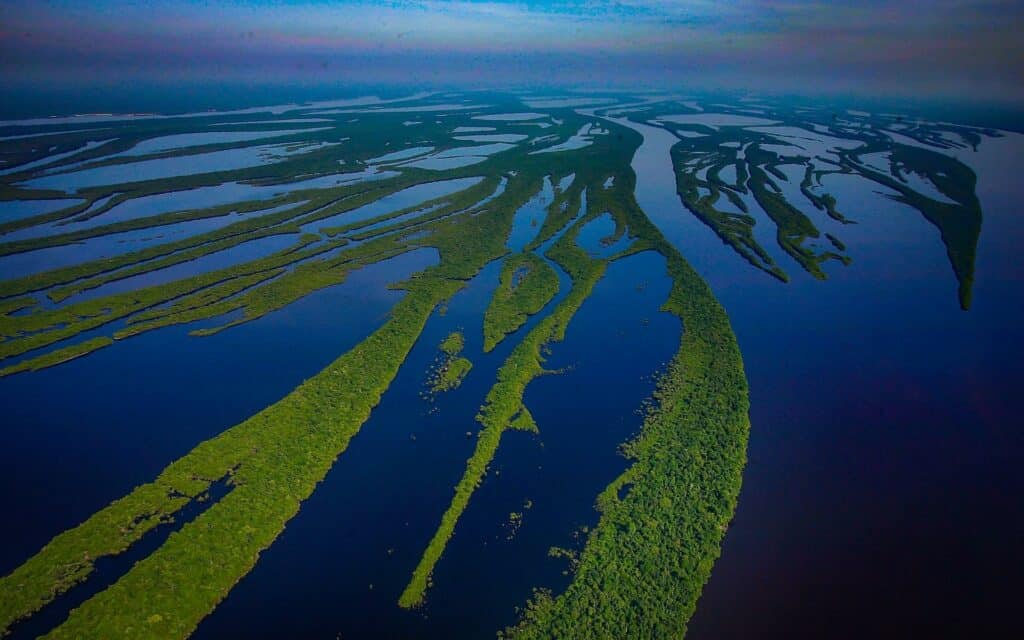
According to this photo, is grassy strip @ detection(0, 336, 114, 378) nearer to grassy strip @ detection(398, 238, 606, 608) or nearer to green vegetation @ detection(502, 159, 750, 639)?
grassy strip @ detection(398, 238, 606, 608)

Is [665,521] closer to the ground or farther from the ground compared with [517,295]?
closer to the ground

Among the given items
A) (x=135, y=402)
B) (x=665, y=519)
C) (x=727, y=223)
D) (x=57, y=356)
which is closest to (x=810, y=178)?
(x=727, y=223)

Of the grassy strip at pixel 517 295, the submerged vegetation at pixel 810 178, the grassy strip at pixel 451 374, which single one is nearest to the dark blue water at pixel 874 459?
the submerged vegetation at pixel 810 178

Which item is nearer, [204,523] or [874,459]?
[204,523]

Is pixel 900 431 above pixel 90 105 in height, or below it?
below

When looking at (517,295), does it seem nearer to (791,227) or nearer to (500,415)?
(500,415)

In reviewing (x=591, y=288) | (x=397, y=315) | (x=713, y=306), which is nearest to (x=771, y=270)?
(x=713, y=306)

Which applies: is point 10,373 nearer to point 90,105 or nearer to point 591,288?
point 591,288
